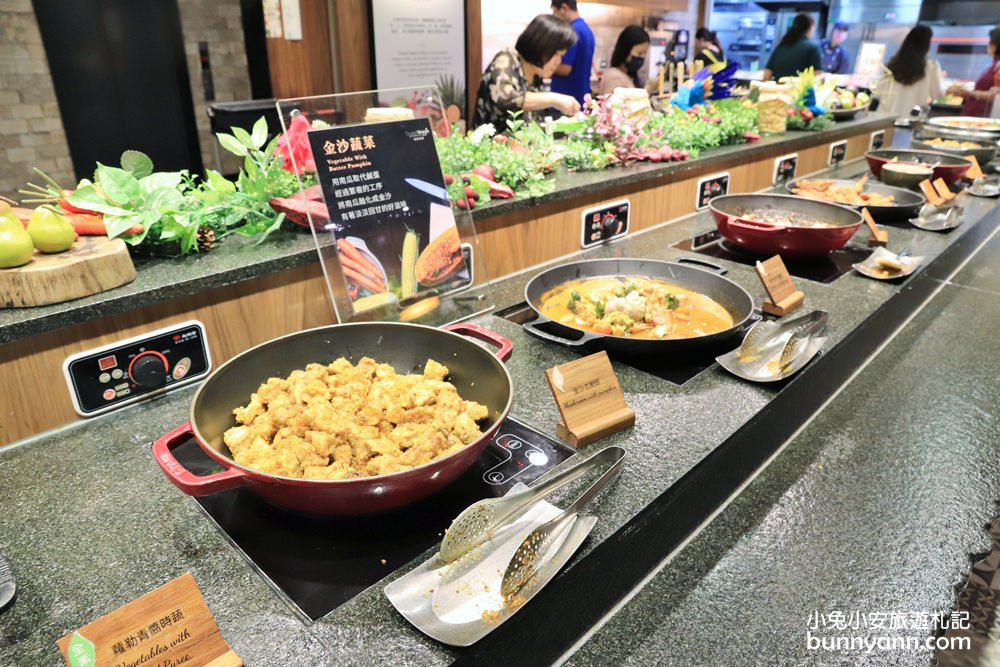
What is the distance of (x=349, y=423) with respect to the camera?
86 centimetres

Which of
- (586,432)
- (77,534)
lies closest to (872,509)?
(586,432)

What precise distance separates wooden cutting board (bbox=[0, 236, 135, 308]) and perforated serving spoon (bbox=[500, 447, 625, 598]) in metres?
0.83

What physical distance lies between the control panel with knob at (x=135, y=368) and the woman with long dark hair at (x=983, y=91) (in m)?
5.94

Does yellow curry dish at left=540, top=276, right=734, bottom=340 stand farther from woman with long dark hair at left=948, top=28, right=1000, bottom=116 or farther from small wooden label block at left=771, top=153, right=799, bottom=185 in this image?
Answer: woman with long dark hair at left=948, top=28, right=1000, bottom=116

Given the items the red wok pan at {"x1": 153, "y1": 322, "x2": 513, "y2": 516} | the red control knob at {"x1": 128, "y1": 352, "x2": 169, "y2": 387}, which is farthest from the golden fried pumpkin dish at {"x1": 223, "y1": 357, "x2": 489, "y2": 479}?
the red control knob at {"x1": 128, "y1": 352, "x2": 169, "y2": 387}

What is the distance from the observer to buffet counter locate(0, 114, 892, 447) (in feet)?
3.34

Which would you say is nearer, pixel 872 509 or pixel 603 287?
pixel 872 509

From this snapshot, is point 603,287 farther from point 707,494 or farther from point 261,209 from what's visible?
point 261,209

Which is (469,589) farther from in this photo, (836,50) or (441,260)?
(836,50)

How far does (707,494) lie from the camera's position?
3.52 feet

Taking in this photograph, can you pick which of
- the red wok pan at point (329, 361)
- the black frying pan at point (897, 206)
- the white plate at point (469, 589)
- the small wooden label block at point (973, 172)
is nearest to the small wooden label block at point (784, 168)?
the black frying pan at point (897, 206)

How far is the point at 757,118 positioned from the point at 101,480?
277 cm

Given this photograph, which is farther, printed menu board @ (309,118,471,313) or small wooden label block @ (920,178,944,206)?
small wooden label block @ (920,178,944,206)

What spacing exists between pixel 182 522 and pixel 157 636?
0.26 metres
